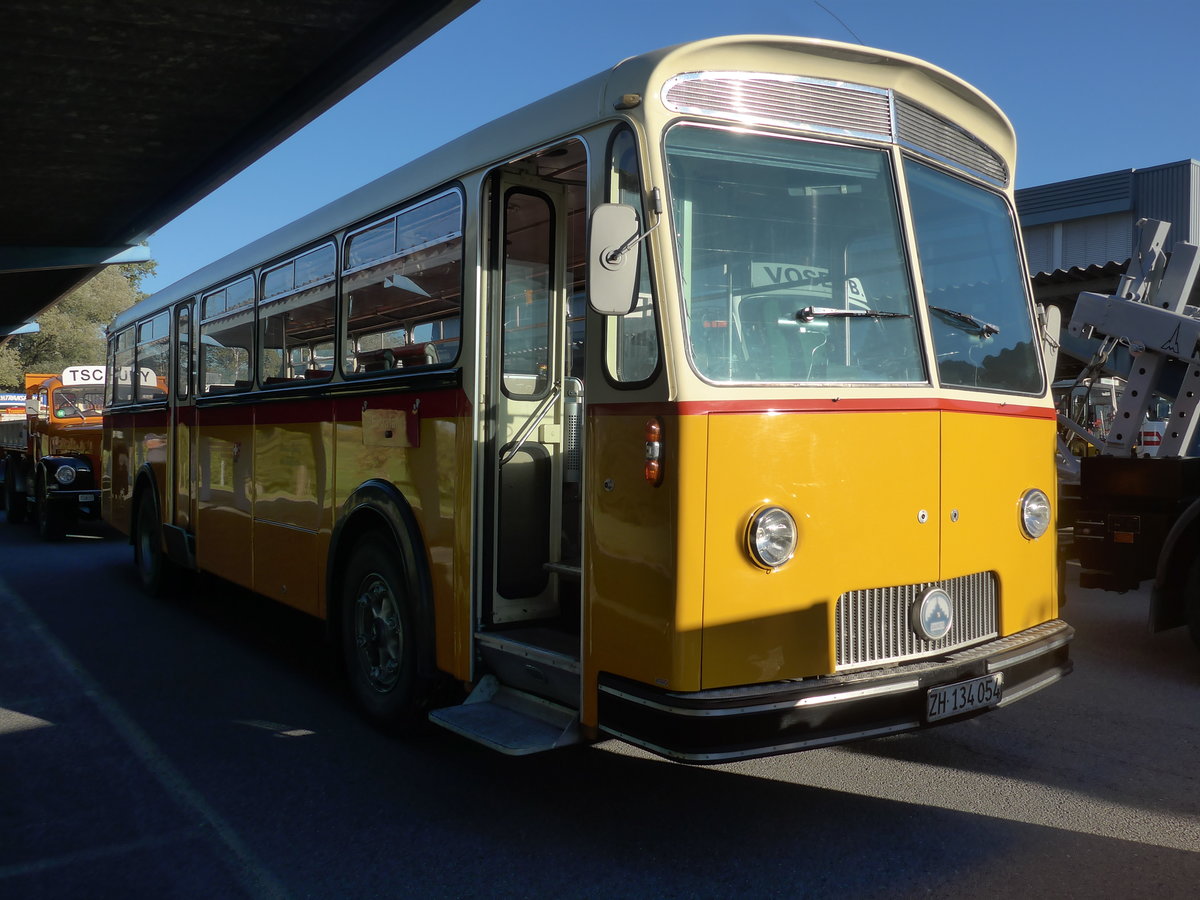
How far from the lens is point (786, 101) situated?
3865mm

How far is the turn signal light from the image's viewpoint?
3605mm

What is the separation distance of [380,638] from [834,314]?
2.78m

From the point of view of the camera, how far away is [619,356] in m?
3.82

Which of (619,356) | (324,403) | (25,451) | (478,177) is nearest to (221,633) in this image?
(324,403)

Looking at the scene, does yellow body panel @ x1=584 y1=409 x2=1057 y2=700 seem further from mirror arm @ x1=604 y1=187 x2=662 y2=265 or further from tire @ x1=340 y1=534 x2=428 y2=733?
tire @ x1=340 y1=534 x2=428 y2=733

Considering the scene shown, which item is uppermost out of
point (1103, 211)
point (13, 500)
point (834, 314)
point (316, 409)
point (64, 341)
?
point (1103, 211)

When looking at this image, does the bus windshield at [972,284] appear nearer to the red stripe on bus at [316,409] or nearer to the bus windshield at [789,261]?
the bus windshield at [789,261]

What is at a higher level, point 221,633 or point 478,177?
point 478,177

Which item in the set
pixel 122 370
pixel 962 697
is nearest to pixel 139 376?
pixel 122 370

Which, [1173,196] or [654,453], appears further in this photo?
[1173,196]

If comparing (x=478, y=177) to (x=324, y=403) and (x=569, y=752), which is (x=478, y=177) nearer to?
(x=324, y=403)

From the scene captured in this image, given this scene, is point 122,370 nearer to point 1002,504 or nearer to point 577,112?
point 577,112

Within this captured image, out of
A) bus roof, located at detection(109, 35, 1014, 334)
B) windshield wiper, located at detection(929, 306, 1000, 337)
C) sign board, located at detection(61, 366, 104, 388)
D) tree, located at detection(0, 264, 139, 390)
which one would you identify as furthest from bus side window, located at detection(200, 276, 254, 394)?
tree, located at detection(0, 264, 139, 390)

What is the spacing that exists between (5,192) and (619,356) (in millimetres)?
17009
